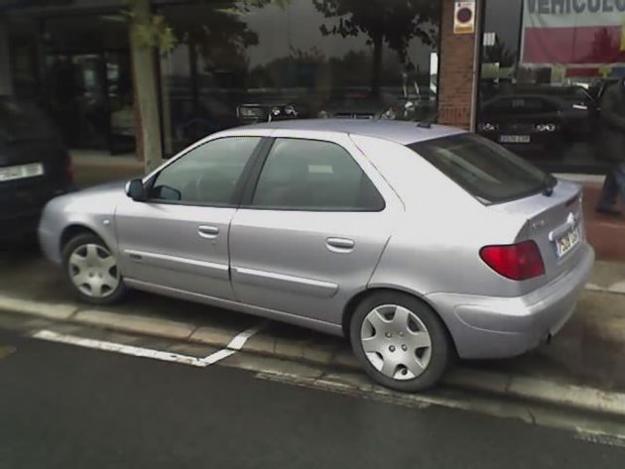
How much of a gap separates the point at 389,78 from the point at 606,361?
6.94 metres

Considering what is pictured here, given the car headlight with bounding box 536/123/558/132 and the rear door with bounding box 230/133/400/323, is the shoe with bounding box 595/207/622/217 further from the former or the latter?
the rear door with bounding box 230/133/400/323

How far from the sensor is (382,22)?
33.1ft

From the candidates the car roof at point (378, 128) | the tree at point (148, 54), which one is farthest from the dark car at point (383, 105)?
the car roof at point (378, 128)

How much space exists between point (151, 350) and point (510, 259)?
2.48m

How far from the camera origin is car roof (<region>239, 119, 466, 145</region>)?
4043 mm

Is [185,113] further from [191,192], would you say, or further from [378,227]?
[378,227]

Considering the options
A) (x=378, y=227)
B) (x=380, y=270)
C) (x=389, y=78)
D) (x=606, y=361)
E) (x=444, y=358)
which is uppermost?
(x=389, y=78)

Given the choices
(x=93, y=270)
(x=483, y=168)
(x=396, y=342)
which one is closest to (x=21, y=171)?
(x=93, y=270)

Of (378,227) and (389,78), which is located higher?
(389,78)

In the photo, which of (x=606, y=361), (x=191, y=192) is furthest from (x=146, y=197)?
(x=606, y=361)

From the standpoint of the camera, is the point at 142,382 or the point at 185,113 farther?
the point at 185,113

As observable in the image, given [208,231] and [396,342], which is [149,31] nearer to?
[208,231]

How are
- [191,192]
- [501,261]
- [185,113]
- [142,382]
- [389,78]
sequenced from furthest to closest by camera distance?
1. [185,113]
2. [389,78]
3. [191,192]
4. [142,382]
5. [501,261]

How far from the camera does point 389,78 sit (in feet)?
33.5
